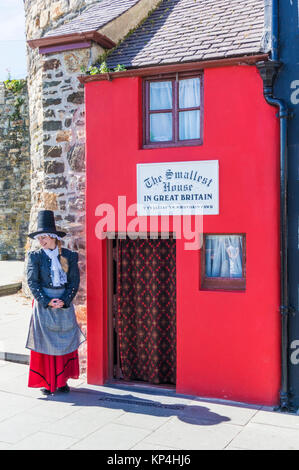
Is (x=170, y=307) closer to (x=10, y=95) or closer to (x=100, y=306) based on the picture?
(x=100, y=306)

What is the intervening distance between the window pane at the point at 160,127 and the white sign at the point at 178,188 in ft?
1.36

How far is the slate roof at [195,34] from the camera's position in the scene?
7.22m

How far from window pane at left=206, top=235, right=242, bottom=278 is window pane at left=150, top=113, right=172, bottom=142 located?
1.50 m

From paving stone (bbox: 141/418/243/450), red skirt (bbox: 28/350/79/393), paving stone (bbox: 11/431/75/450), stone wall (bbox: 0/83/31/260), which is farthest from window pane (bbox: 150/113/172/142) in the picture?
stone wall (bbox: 0/83/31/260)

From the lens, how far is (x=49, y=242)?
737 cm

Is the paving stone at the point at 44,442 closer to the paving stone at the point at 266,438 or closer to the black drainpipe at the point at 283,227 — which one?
the paving stone at the point at 266,438

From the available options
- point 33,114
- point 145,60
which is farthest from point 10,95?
point 145,60

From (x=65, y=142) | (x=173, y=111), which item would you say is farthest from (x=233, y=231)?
(x=65, y=142)

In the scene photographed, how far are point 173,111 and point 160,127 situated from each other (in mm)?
289

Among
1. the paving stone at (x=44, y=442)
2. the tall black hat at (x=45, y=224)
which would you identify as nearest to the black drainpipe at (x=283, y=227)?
the paving stone at (x=44, y=442)

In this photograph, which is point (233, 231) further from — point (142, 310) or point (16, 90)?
point (16, 90)

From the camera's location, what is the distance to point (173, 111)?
7480mm

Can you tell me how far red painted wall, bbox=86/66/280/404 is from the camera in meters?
6.83
